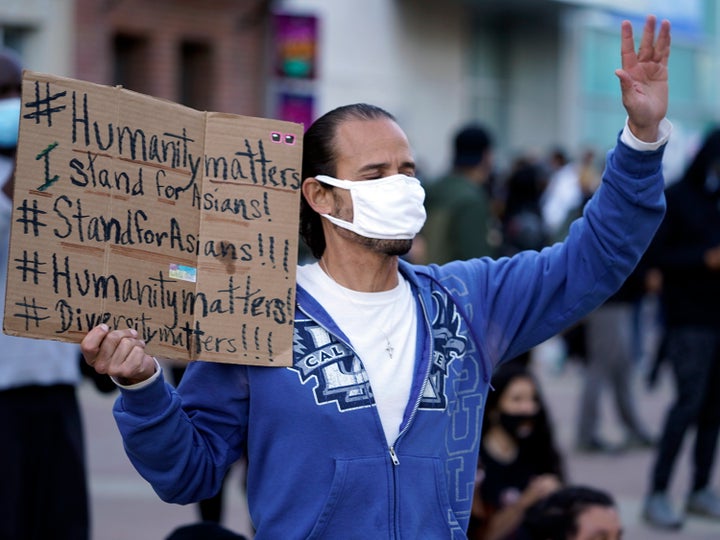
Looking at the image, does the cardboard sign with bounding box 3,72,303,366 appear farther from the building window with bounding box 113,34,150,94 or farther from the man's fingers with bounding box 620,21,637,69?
the building window with bounding box 113,34,150,94

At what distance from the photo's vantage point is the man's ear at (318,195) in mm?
3150

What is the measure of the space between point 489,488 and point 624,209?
2940 mm

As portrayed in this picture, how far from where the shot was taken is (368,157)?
10.1 ft

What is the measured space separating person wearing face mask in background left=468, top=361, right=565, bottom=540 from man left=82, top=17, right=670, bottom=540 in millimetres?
2571

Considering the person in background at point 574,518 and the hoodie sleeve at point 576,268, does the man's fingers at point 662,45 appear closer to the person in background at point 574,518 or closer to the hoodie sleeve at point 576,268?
the hoodie sleeve at point 576,268

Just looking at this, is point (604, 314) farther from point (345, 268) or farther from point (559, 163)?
point (559, 163)

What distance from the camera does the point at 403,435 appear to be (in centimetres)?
293

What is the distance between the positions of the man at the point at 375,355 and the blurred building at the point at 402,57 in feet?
30.0

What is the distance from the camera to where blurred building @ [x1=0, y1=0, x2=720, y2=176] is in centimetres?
1526

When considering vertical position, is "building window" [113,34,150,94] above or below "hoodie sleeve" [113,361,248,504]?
above

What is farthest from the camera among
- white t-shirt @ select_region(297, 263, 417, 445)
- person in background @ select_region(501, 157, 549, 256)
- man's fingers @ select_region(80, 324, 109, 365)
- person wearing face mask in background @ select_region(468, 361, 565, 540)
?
person in background @ select_region(501, 157, 549, 256)

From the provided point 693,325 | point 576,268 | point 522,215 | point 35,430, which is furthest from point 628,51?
point 522,215

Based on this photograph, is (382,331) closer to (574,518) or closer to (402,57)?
(574,518)

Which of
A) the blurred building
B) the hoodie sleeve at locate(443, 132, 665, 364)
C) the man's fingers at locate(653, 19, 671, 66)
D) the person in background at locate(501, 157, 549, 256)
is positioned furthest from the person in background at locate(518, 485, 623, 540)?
the blurred building
